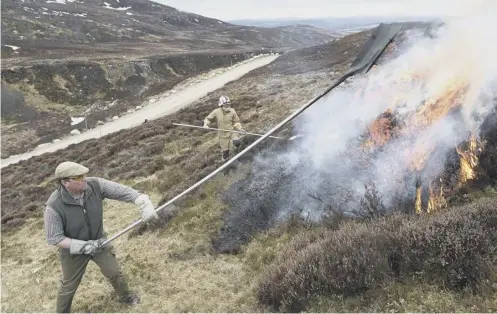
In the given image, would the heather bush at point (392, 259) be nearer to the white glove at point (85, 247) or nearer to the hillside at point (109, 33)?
the white glove at point (85, 247)

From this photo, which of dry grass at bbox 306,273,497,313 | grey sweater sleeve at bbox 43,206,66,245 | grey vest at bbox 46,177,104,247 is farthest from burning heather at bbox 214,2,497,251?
grey sweater sleeve at bbox 43,206,66,245

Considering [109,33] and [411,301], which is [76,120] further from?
[109,33]

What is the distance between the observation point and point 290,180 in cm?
829

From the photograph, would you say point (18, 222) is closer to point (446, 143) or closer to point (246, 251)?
point (246, 251)

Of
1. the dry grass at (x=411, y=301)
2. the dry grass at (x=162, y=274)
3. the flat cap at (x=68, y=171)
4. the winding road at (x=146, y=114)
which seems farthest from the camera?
the winding road at (x=146, y=114)

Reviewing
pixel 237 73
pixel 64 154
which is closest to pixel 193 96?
pixel 237 73

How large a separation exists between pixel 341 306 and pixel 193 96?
1396 inches

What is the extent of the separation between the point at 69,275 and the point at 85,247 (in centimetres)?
58

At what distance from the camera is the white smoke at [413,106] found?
713 centimetres

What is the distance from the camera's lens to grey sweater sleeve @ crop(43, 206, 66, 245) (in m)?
5.21

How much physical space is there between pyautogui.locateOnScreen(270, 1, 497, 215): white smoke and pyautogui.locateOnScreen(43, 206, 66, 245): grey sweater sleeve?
4.17 m

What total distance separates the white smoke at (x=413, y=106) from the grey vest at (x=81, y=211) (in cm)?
369

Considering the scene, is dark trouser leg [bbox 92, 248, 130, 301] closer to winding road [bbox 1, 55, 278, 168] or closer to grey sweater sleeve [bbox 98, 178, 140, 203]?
grey sweater sleeve [bbox 98, 178, 140, 203]

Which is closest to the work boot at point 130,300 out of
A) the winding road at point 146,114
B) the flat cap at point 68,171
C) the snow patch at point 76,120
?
the flat cap at point 68,171
